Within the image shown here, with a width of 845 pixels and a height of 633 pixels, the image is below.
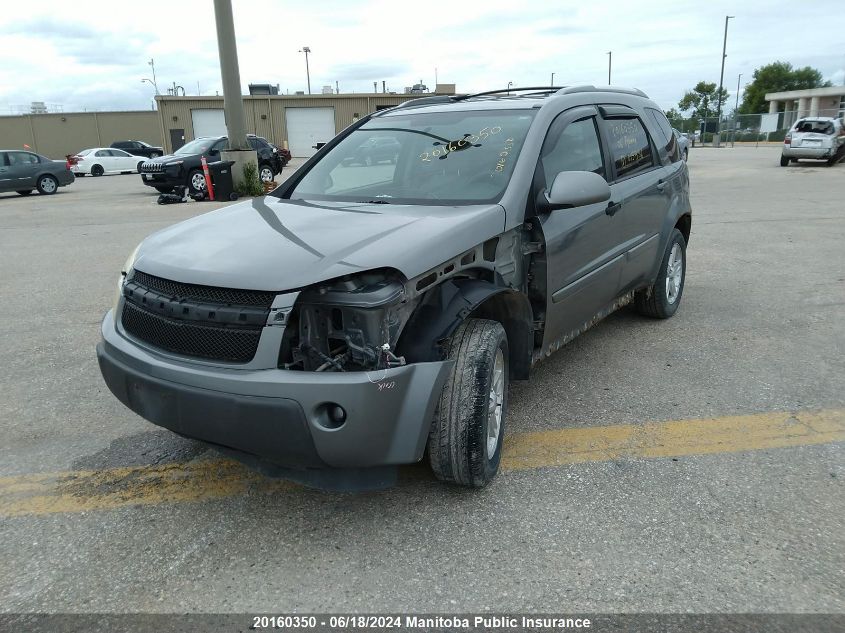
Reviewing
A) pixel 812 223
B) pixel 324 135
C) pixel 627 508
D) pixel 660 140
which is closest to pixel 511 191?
pixel 627 508

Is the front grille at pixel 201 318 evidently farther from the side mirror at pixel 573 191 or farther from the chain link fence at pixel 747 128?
the chain link fence at pixel 747 128

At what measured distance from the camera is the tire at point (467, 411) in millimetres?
2801

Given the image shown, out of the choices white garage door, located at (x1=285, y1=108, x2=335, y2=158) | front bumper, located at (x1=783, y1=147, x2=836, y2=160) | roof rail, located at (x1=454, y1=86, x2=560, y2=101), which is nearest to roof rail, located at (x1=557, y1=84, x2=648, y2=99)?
roof rail, located at (x1=454, y1=86, x2=560, y2=101)

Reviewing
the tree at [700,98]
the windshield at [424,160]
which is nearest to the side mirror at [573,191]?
the windshield at [424,160]

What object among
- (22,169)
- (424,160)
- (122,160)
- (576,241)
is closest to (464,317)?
→ (576,241)

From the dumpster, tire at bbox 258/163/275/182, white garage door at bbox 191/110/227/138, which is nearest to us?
the dumpster

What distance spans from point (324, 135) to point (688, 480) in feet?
156

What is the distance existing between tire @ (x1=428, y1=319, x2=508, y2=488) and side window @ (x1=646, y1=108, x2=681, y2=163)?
331cm

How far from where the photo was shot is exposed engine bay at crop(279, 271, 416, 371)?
2500mm

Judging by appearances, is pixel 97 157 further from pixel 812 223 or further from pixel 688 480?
pixel 688 480

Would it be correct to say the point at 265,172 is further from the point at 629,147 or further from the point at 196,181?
the point at 629,147

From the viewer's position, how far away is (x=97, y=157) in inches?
1297

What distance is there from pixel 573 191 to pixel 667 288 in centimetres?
256

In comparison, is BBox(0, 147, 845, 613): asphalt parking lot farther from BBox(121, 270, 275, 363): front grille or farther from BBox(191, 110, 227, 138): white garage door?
BBox(191, 110, 227, 138): white garage door
